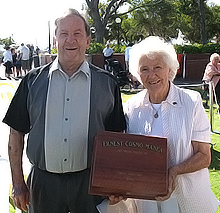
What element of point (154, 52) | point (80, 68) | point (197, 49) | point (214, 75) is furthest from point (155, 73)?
point (197, 49)

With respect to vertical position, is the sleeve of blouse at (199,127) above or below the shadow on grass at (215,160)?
above

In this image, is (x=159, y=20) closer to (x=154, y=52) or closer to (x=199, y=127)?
(x=154, y=52)

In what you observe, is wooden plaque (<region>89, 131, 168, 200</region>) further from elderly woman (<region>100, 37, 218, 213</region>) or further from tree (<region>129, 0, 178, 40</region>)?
tree (<region>129, 0, 178, 40</region>)

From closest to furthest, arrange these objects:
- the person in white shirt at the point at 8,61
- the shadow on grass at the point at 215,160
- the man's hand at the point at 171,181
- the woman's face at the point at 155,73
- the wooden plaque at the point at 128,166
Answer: the wooden plaque at the point at 128,166 → the man's hand at the point at 171,181 → the woman's face at the point at 155,73 → the shadow on grass at the point at 215,160 → the person in white shirt at the point at 8,61

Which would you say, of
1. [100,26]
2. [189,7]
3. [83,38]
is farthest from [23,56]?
[189,7]

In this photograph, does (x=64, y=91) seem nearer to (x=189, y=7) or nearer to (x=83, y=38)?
(x=83, y=38)

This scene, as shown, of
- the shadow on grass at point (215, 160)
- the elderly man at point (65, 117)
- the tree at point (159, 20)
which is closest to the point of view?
the elderly man at point (65, 117)

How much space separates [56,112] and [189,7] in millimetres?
44460

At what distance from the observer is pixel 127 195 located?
6.22ft

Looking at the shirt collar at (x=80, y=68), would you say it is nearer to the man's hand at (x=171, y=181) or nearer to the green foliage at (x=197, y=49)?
the man's hand at (x=171, y=181)

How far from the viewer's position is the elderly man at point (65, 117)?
6.72 feet

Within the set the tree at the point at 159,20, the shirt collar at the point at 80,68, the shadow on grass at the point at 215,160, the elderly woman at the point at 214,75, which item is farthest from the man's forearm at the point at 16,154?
the tree at the point at 159,20

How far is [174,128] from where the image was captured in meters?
2.10

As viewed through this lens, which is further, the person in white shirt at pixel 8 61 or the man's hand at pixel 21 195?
the person in white shirt at pixel 8 61
